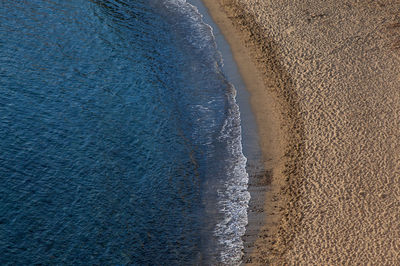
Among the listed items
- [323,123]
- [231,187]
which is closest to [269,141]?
[323,123]

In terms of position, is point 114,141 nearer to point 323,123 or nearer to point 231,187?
point 231,187

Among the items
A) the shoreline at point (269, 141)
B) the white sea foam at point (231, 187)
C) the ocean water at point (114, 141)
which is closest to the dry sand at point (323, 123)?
the shoreline at point (269, 141)

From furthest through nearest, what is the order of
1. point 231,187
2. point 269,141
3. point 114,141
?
point 269,141 < point 114,141 < point 231,187

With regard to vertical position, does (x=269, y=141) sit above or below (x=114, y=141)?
above

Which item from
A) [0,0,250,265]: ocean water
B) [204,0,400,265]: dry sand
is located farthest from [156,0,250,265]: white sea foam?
[204,0,400,265]: dry sand

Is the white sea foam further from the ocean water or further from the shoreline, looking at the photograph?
the shoreline

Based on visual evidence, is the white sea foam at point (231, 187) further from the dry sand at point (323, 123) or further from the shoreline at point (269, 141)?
the dry sand at point (323, 123)

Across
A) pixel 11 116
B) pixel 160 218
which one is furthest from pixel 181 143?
pixel 11 116
